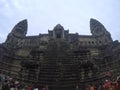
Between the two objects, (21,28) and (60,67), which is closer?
(60,67)

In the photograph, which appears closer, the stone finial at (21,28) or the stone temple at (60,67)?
the stone temple at (60,67)

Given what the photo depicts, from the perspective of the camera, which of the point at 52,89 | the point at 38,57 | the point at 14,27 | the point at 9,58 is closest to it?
the point at 52,89

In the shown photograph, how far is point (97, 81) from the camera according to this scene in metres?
18.4

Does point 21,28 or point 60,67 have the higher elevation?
point 21,28

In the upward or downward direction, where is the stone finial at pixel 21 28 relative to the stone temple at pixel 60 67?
upward

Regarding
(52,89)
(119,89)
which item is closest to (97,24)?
(52,89)

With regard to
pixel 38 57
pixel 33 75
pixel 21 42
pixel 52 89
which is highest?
pixel 21 42

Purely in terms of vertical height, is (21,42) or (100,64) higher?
(21,42)

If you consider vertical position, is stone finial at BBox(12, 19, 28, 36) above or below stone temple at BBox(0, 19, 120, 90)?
above

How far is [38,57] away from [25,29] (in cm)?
3212

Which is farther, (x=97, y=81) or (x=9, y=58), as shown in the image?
(x=9, y=58)

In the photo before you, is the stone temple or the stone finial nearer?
the stone temple

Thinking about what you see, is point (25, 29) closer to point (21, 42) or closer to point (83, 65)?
point (21, 42)

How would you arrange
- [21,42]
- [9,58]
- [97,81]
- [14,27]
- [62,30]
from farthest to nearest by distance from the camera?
[14,27]
[21,42]
[62,30]
[9,58]
[97,81]
